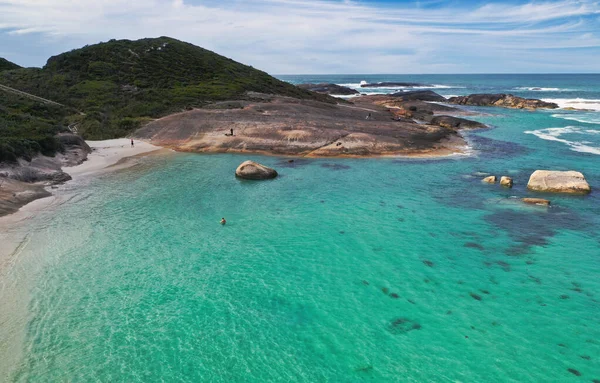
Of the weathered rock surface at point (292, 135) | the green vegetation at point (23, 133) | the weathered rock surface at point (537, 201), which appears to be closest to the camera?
Answer: the weathered rock surface at point (537, 201)

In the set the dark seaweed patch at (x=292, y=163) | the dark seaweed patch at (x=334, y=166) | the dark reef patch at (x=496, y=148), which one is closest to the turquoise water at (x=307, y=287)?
the dark seaweed patch at (x=334, y=166)

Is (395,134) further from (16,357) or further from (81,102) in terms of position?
(81,102)

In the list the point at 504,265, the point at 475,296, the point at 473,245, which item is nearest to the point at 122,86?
the point at 473,245

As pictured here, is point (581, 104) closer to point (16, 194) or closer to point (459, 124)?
point (459, 124)

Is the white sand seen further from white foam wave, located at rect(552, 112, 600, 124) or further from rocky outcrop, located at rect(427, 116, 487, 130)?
white foam wave, located at rect(552, 112, 600, 124)

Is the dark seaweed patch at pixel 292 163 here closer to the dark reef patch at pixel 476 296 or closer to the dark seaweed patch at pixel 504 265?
the dark seaweed patch at pixel 504 265

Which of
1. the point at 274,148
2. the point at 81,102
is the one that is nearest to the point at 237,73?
the point at 81,102
